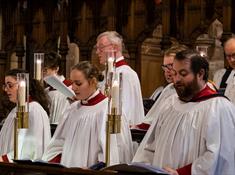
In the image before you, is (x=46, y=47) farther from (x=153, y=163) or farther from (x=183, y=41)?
(x=153, y=163)

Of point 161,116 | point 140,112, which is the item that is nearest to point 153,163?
point 161,116

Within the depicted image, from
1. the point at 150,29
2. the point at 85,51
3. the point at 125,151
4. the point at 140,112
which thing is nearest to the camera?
the point at 125,151

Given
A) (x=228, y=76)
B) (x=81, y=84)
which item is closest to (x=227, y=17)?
(x=228, y=76)

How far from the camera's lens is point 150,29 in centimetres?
854

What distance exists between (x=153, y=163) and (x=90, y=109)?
41.8 inches

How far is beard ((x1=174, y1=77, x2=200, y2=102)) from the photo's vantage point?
161 inches

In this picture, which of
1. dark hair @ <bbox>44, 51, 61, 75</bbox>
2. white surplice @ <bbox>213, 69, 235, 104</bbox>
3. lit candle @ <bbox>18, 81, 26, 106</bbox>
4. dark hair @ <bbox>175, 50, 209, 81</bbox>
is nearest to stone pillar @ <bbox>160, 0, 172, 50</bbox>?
white surplice @ <bbox>213, 69, 235, 104</bbox>

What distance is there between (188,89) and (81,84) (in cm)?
125

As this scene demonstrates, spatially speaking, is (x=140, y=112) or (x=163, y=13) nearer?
(x=140, y=112)

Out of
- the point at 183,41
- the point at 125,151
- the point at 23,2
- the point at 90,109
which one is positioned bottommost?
the point at 125,151

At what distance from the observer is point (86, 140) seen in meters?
5.14

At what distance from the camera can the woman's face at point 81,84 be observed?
507cm

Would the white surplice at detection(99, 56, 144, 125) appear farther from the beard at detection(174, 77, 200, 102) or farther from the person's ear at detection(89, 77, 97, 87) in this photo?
the beard at detection(174, 77, 200, 102)

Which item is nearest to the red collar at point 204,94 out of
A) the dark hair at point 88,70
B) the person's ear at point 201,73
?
the person's ear at point 201,73
